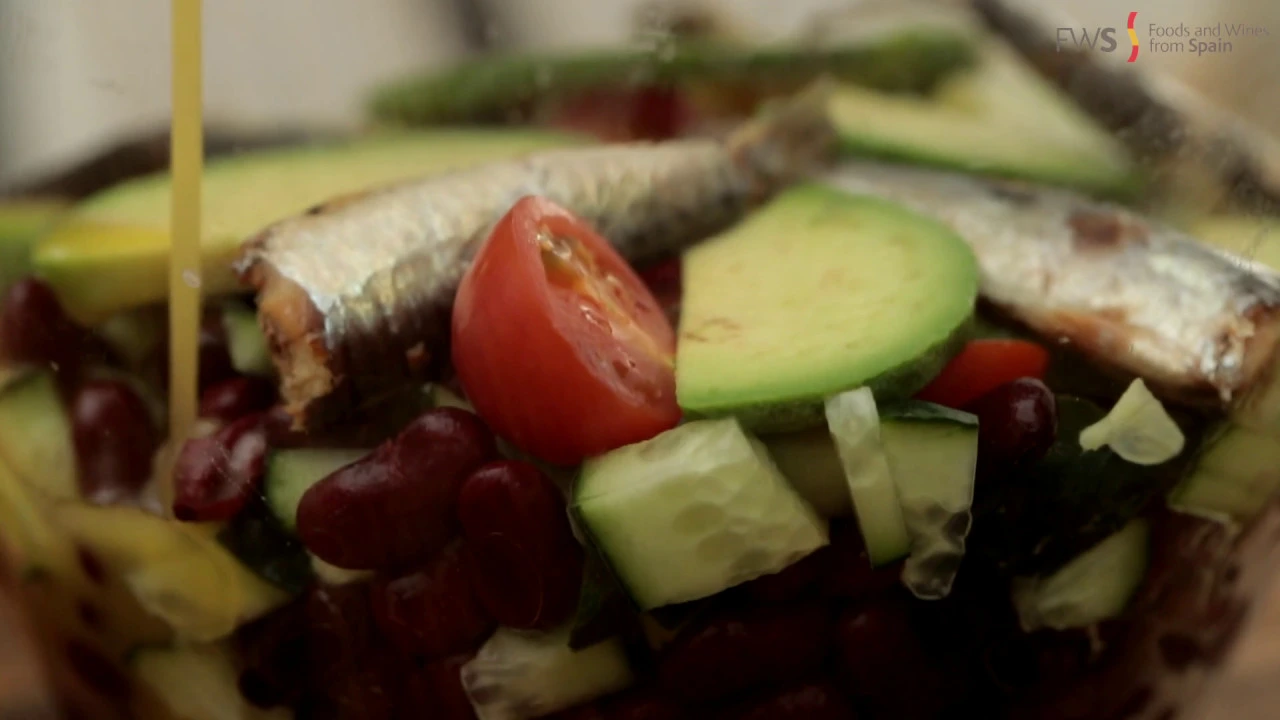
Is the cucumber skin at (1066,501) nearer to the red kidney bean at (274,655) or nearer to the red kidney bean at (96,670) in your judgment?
the red kidney bean at (274,655)

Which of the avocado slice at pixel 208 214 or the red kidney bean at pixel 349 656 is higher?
the avocado slice at pixel 208 214

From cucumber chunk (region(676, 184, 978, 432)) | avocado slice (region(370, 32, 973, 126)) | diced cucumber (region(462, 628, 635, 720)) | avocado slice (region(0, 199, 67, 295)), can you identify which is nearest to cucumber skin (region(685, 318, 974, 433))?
cucumber chunk (region(676, 184, 978, 432))

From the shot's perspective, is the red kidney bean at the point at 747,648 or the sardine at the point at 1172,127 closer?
the red kidney bean at the point at 747,648

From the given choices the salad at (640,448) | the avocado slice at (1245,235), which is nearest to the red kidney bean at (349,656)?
the salad at (640,448)

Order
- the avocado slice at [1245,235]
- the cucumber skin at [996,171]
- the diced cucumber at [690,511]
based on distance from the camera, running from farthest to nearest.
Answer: the cucumber skin at [996,171] < the avocado slice at [1245,235] < the diced cucumber at [690,511]

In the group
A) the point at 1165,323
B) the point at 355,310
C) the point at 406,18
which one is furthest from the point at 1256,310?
the point at 406,18

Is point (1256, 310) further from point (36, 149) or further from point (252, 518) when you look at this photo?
point (36, 149)

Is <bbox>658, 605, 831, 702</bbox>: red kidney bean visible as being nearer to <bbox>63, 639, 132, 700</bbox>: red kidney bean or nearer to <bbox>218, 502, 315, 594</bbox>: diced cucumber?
<bbox>218, 502, 315, 594</bbox>: diced cucumber
